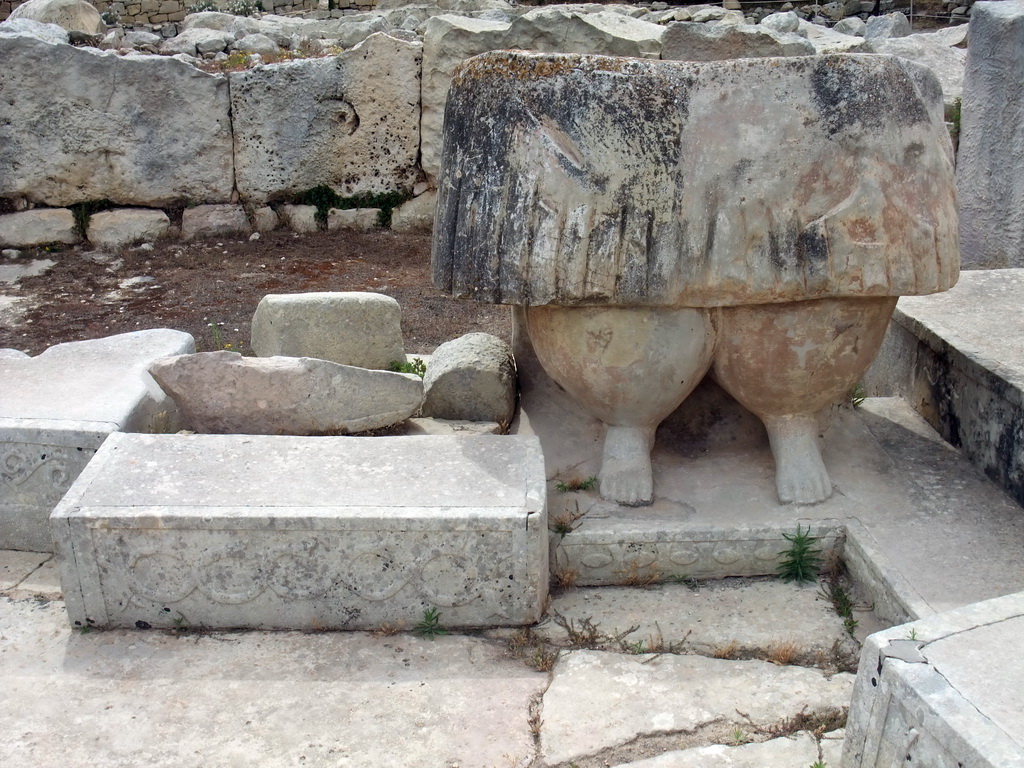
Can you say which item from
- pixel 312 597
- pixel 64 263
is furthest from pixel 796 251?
pixel 64 263

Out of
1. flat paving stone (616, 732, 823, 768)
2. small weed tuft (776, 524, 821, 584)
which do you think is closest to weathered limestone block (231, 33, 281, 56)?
small weed tuft (776, 524, 821, 584)

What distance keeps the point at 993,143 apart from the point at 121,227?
18.4ft

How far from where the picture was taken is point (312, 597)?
2.65 metres

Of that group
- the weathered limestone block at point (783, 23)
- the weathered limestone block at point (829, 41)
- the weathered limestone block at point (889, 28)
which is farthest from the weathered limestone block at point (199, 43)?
the weathered limestone block at point (889, 28)

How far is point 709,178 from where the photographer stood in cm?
262

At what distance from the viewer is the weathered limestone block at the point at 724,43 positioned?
21.6 feet

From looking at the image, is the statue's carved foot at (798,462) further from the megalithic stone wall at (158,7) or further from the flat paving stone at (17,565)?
the megalithic stone wall at (158,7)

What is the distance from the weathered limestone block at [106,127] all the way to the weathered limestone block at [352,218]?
802 mm

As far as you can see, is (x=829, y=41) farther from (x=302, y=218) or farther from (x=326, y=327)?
(x=326, y=327)

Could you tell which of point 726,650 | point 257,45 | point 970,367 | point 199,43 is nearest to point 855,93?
point 970,367

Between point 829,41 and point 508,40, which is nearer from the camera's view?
point 508,40

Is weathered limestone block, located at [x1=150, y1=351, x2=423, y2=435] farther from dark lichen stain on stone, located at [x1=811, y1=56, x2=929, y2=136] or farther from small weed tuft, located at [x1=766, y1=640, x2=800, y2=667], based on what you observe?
dark lichen stain on stone, located at [x1=811, y1=56, x2=929, y2=136]

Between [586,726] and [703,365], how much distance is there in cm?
110

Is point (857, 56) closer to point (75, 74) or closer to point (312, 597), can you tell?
point (312, 597)
